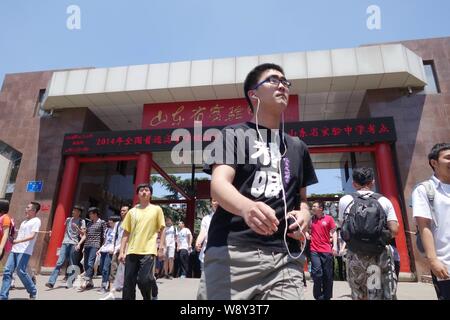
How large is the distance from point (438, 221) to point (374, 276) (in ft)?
3.61

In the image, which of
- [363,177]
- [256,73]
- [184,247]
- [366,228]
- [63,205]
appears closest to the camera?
[256,73]

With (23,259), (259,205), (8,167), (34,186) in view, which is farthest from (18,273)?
(8,167)

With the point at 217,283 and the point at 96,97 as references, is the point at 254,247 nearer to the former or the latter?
the point at 217,283

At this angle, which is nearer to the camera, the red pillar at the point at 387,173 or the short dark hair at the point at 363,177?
the short dark hair at the point at 363,177

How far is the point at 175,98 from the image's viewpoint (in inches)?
458

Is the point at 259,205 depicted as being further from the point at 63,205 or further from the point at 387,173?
the point at 63,205

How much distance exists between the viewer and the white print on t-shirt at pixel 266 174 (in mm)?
1604

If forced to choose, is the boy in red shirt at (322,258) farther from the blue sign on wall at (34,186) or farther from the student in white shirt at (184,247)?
the blue sign on wall at (34,186)

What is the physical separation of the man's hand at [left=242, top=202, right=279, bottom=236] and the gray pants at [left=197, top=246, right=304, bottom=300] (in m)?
0.26

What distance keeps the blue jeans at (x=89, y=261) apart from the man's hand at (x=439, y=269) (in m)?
6.46

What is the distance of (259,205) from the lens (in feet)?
4.12

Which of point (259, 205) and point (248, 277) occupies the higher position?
point (259, 205)

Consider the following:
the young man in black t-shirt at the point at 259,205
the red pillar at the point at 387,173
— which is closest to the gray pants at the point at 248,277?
the young man in black t-shirt at the point at 259,205

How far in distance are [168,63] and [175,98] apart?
3.95ft
